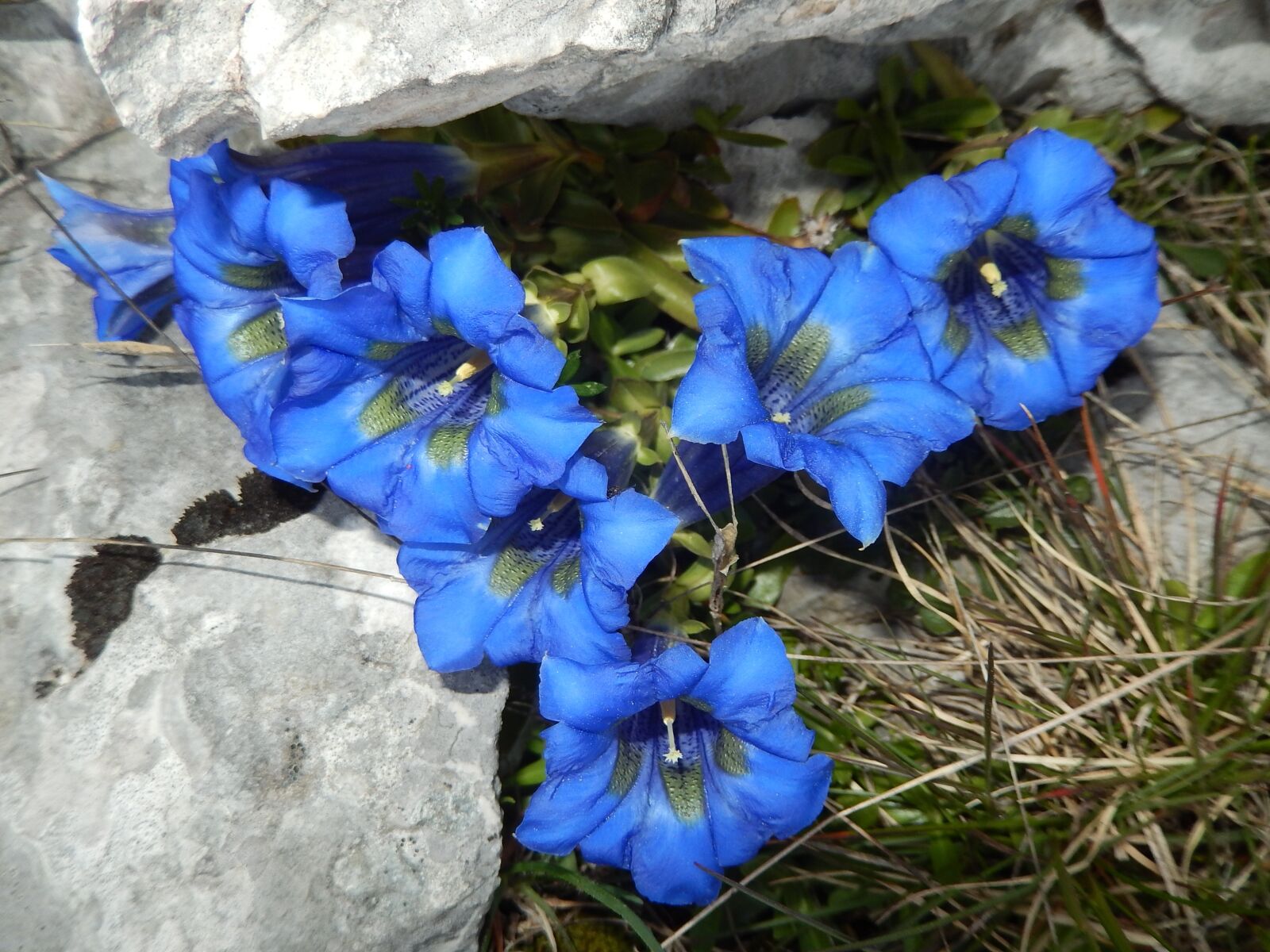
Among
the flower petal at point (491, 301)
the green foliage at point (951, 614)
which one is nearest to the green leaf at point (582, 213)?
the green foliage at point (951, 614)

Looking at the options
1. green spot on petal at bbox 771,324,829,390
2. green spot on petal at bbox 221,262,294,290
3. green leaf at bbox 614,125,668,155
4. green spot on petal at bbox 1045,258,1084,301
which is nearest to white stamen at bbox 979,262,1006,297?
green spot on petal at bbox 1045,258,1084,301

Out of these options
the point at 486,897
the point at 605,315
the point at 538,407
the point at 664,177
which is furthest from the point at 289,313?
the point at 486,897

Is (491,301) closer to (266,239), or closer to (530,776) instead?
(266,239)

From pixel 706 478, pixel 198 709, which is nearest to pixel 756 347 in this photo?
pixel 706 478

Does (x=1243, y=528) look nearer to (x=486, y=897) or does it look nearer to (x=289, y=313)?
(x=486, y=897)

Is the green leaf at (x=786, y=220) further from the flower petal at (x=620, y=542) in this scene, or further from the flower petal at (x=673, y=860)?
the flower petal at (x=673, y=860)

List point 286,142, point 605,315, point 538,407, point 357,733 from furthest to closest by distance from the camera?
point 605,315, point 286,142, point 357,733, point 538,407
